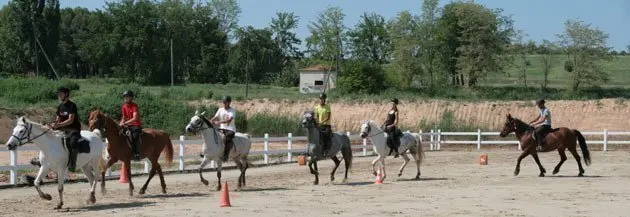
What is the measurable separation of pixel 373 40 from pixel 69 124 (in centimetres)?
9475

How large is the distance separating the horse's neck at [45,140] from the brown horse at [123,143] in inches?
69.2

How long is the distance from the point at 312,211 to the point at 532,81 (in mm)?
94063

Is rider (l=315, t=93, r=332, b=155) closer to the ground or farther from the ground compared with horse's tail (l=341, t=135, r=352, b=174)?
farther from the ground

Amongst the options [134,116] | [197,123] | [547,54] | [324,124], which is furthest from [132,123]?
[547,54]

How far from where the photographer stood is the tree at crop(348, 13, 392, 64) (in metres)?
107

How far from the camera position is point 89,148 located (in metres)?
16.2

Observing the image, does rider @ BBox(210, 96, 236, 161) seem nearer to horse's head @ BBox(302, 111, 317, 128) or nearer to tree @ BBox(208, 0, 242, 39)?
horse's head @ BBox(302, 111, 317, 128)

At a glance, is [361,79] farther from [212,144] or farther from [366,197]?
[366,197]

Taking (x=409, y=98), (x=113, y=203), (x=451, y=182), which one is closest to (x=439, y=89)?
(x=409, y=98)

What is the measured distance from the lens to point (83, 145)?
16.0 m

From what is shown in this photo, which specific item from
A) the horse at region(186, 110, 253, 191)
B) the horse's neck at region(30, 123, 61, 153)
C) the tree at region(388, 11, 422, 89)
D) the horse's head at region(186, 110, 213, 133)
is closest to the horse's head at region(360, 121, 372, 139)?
the horse at region(186, 110, 253, 191)

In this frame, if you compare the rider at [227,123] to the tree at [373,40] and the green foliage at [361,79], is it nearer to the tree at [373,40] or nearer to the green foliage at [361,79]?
the green foliage at [361,79]

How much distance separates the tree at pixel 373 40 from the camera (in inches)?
4218

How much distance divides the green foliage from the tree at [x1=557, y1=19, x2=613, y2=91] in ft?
61.3
